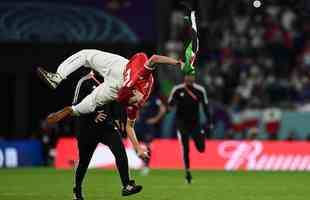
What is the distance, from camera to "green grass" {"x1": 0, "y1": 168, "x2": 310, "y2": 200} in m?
17.0

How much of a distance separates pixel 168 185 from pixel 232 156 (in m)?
9.04

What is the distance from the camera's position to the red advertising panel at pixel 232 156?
2873cm

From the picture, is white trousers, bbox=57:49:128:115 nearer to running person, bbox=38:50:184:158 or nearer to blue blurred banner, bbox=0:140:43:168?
running person, bbox=38:50:184:158

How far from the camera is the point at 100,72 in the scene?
47.0 ft

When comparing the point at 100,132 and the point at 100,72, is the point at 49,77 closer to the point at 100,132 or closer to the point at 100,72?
the point at 100,72

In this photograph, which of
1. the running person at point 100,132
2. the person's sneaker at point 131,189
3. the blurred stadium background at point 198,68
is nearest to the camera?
the person's sneaker at point 131,189

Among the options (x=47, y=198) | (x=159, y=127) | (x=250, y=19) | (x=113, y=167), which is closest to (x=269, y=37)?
(x=250, y=19)

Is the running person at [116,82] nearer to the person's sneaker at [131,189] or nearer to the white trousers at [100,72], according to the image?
the white trousers at [100,72]

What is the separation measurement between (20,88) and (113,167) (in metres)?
6.32

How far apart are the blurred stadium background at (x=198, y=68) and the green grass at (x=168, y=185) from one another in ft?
10.6

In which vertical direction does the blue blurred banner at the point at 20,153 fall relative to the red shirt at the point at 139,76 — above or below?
below

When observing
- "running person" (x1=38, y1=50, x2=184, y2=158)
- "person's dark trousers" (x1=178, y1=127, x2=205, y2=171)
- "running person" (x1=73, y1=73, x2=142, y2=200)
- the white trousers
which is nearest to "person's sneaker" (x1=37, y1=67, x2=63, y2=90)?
"running person" (x1=38, y1=50, x2=184, y2=158)

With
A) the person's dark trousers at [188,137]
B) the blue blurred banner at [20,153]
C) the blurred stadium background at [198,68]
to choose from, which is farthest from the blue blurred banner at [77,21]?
the person's dark trousers at [188,137]

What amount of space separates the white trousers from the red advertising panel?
14.5m
